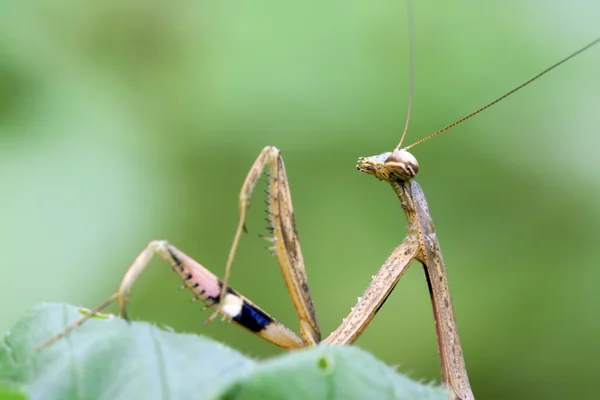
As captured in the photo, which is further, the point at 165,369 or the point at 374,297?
the point at 374,297

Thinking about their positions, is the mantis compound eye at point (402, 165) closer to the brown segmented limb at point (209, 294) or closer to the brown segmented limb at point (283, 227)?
the brown segmented limb at point (283, 227)

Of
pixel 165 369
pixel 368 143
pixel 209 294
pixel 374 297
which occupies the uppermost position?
pixel 368 143

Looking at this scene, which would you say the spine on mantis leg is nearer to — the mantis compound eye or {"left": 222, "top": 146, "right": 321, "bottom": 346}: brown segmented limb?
{"left": 222, "top": 146, "right": 321, "bottom": 346}: brown segmented limb

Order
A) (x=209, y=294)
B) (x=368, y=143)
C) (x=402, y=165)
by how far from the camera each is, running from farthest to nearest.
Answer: (x=368, y=143) → (x=402, y=165) → (x=209, y=294)

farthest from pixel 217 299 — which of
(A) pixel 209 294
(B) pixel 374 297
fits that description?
(B) pixel 374 297

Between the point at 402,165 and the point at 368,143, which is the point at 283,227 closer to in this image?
the point at 402,165

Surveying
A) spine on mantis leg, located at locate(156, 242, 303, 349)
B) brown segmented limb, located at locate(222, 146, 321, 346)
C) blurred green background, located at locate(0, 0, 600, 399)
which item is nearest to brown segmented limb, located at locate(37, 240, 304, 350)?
spine on mantis leg, located at locate(156, 242, 303, 349)

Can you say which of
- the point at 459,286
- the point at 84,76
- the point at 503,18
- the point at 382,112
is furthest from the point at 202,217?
the point at 503,18

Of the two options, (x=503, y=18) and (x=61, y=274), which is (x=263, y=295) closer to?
(x=61, y=274)
